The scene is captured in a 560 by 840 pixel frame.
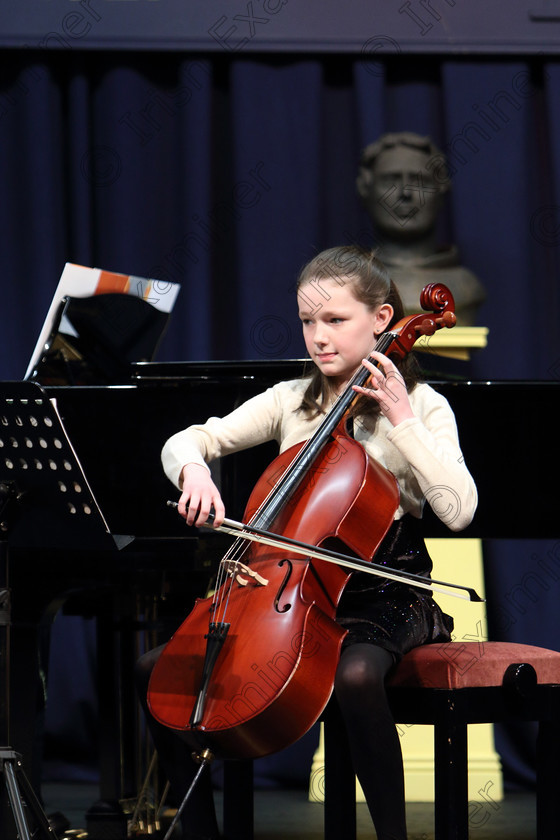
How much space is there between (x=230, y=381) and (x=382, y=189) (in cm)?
135

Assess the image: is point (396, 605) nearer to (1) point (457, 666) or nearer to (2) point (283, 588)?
(1) point (457, 666)

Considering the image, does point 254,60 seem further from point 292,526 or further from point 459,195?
point 292,526

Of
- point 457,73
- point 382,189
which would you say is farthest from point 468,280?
point 457,73

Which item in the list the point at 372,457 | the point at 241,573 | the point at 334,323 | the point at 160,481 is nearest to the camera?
the point at 241,573

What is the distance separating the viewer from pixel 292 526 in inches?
67.1

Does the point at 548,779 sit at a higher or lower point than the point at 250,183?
lower

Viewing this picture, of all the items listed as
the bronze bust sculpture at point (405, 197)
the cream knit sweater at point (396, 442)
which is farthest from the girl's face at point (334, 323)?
the bronze bust sculpture at point (405, 197)

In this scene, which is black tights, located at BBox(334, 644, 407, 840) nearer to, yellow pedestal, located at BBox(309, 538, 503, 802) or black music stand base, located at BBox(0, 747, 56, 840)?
black music stand base, located at BBox(0, 747, 56, 840)

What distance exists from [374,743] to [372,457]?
0.46 meters

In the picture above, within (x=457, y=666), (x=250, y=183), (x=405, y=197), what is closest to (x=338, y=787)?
(x=457, y=666)

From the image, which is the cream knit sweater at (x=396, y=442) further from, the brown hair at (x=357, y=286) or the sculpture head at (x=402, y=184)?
the sculpture head at (x=402, y=184)

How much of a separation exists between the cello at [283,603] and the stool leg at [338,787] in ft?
0.78

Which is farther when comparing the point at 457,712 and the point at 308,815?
the point at 308,815

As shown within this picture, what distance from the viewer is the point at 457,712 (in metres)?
1.74
